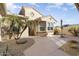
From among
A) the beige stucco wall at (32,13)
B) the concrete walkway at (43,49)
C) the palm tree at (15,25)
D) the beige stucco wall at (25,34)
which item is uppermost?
the beige stucco wall at (32,13)

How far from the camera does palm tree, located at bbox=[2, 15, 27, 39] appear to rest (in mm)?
3264

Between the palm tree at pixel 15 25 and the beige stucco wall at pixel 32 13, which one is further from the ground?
the beige stucco wall at pixel 32 13

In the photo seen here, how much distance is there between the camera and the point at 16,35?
327 centimetres

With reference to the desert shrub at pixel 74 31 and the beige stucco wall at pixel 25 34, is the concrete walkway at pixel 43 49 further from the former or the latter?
the desert shrub at pixel 74 31

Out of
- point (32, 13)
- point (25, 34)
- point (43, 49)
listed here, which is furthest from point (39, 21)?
point (43, 49)

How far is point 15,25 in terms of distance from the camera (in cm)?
327

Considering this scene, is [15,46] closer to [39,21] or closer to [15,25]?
[15,25]

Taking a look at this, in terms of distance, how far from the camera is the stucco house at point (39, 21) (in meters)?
3.27

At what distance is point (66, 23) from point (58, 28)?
0.37 ft

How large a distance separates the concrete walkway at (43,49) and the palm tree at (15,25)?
21 centimetres

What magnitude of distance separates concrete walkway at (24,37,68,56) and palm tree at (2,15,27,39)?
208 mm

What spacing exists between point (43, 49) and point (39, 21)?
34 cm

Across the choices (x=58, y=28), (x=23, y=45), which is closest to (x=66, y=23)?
(x=58, y=28)

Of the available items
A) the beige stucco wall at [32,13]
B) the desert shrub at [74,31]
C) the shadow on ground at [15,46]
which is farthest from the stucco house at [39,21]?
the desert shrub at [74,31]
